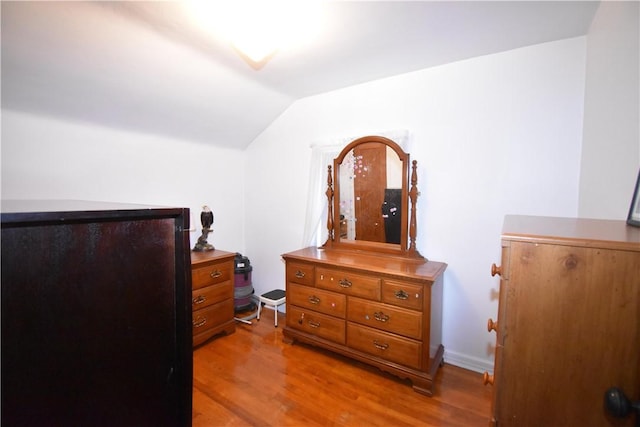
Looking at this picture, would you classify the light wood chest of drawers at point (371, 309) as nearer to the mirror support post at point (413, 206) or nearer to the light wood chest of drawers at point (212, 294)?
the mirror support post at point (413, 206)

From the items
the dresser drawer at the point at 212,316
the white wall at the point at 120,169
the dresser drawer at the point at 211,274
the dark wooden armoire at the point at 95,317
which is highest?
the white wall at the point at 120,169

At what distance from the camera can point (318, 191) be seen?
272 centimetres

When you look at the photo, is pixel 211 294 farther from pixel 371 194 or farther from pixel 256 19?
pixel 256 19

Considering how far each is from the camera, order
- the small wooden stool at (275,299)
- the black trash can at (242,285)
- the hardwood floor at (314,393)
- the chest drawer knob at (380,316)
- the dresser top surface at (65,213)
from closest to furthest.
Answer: the dresser top surface at (65,213) → the hardwood floor at (314,393) → the chest drawer knob at (380,316) → the small wooden stool at (275,299) → the black trash can at (242,285)

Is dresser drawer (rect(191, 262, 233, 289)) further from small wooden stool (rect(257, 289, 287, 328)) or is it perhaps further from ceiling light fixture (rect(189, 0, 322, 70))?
ceiling light fixture (rect(189, 0, 322, 70))

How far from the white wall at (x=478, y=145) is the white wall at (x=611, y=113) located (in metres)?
0.14

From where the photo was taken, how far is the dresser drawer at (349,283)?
1.98m

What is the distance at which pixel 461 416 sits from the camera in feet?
5.36

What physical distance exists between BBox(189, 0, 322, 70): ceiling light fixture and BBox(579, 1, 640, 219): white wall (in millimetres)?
1453

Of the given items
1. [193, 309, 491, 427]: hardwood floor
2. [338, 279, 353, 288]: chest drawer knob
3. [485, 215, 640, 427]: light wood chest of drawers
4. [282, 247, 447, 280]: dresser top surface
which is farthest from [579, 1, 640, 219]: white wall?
[338, 279, 353, 288]: chest drawer knob

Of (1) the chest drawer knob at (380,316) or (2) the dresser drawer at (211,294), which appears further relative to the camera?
(2) the dresser drawer at (211,294)

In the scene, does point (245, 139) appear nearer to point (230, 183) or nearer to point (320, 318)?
point (230, 183)

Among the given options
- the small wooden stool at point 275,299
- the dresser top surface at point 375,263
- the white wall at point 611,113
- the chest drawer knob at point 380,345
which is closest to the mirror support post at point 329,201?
the dresser top surface at point 375,263

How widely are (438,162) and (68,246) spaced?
88.2 inches
